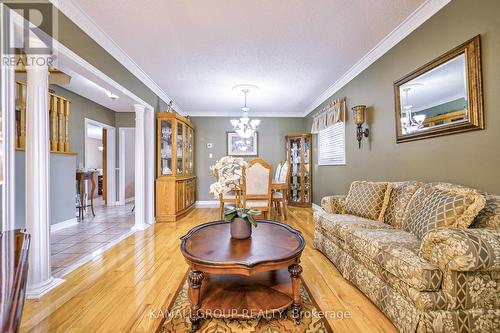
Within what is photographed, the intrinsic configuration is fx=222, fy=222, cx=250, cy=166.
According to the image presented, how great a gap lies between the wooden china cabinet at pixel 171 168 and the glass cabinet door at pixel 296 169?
266cm

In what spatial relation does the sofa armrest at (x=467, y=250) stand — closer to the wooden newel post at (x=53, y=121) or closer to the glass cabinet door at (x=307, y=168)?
the glass cabinet door at (x=307, y=168)

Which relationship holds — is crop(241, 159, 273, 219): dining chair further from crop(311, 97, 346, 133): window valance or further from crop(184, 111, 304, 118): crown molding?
crop(184, 111, 304, 118): crown molding

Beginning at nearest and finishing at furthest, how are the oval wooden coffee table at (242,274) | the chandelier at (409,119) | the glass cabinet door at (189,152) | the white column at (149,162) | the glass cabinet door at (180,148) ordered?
the oval wooden coffee table at (242,274) → the chandelier at (409,119) → the white column at (149,162) → the glass cabinet door at (180,148) → the glass cabinet door at (189,152)

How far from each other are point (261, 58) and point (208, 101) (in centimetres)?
227

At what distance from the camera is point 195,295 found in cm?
137

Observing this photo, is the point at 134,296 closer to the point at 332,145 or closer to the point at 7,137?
the point at 7,137

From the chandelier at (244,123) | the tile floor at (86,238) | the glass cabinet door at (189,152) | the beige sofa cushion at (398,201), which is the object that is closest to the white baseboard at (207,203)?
the glass cabinet door at (189,152)

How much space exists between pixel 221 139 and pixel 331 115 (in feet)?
9.84

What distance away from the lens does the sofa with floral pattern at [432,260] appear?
118 cm

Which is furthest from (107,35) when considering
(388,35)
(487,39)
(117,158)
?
(117,158)

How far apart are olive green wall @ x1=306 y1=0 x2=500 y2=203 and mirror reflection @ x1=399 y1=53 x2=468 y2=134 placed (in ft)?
0.46

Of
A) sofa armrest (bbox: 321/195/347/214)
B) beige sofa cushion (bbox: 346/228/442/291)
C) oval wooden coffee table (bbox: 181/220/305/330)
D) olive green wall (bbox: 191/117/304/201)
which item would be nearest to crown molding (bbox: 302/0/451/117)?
sofa armrest (bbox: 321/195/347/214)

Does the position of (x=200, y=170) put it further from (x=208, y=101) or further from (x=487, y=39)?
(x=487, y=39)

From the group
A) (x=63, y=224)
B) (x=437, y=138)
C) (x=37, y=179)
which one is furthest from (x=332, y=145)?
(x=63, y=224)
